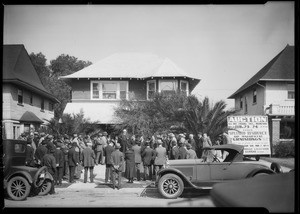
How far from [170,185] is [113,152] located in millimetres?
2190

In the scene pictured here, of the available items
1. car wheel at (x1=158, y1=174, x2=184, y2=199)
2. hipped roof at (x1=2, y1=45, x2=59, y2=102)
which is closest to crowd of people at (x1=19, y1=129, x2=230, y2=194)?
car wheel at (x1=158, y1=174, x2=184, y2=199)

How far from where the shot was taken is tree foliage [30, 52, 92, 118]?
6.71 metres

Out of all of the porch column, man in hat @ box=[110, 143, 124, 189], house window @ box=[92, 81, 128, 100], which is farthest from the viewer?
house window @ box=[92, 81, 128, 100]

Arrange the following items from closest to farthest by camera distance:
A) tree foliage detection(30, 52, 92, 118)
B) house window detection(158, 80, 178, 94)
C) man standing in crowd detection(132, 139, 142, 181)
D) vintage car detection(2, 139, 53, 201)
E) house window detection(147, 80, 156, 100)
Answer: vintage car detection(2, 139, 53, 201)
tree foliage detection(30, 52, 92, 118)
man standing in crowd detection(132, 139, 142, 181)
house window detection(147, 80, 156, 100)
house window detection(158, 80, 178, 94)

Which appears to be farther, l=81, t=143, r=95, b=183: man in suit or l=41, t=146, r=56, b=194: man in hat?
l=81, t=143, r=95, b=183: man in suit

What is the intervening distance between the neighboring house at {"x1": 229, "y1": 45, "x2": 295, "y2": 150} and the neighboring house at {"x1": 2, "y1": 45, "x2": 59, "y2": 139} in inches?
208

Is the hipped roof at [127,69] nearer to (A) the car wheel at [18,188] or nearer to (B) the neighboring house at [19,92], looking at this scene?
(B) the neighboring house at [19,92]

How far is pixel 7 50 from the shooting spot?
5.29m

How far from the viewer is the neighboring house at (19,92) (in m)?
5.83

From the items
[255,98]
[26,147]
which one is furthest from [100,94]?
[255,98]

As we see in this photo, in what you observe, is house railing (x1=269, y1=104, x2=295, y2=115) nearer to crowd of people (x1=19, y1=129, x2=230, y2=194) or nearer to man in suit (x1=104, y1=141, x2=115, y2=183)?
crowd of people (x1=19, y1=129, x2=230, y2=194)

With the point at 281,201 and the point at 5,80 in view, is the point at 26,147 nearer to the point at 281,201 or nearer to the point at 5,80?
the point at 5,80

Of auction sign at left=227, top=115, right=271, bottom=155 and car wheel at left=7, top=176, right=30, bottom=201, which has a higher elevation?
auction sign at left=227, top=115, right=271, bottom=155

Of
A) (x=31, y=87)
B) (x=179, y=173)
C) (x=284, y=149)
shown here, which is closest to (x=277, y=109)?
(x=284, y=149)
